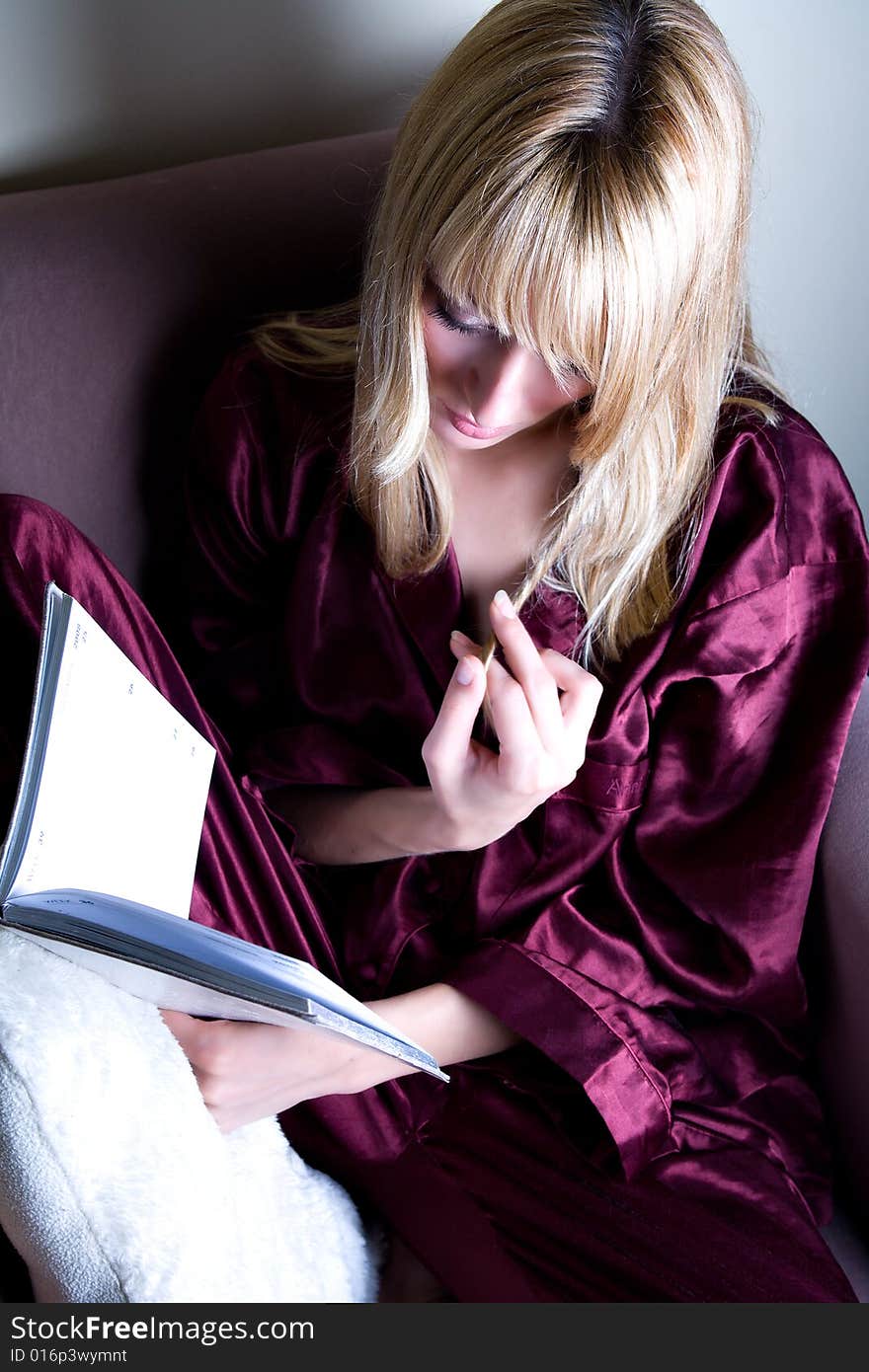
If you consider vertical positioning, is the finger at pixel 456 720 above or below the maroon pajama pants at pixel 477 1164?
above

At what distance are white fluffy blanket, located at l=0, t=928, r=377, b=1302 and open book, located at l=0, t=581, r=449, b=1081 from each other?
28 mm

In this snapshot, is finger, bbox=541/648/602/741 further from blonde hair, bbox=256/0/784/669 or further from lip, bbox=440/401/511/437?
lip, bbox=440/401/511/437

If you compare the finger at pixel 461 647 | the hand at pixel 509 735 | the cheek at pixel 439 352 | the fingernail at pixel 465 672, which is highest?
the cheek at pixel 439 352

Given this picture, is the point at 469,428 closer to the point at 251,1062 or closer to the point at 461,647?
the point at 461,647

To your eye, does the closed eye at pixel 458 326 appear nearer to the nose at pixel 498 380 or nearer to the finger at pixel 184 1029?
the nose at pixel 498 380

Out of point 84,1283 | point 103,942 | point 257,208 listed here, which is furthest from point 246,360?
point 84,1283

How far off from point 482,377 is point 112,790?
1.27ft

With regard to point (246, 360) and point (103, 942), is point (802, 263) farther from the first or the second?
point (103, 942)

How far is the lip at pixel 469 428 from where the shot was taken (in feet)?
2.78

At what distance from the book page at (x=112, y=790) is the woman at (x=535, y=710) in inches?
4.0

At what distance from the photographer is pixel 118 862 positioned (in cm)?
67

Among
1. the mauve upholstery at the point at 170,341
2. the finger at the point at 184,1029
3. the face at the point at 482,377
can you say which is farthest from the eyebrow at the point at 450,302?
the finger at the point at 184,1029

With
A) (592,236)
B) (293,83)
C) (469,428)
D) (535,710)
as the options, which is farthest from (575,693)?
(293,83)

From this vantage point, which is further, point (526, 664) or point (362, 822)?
point (362, 822)
